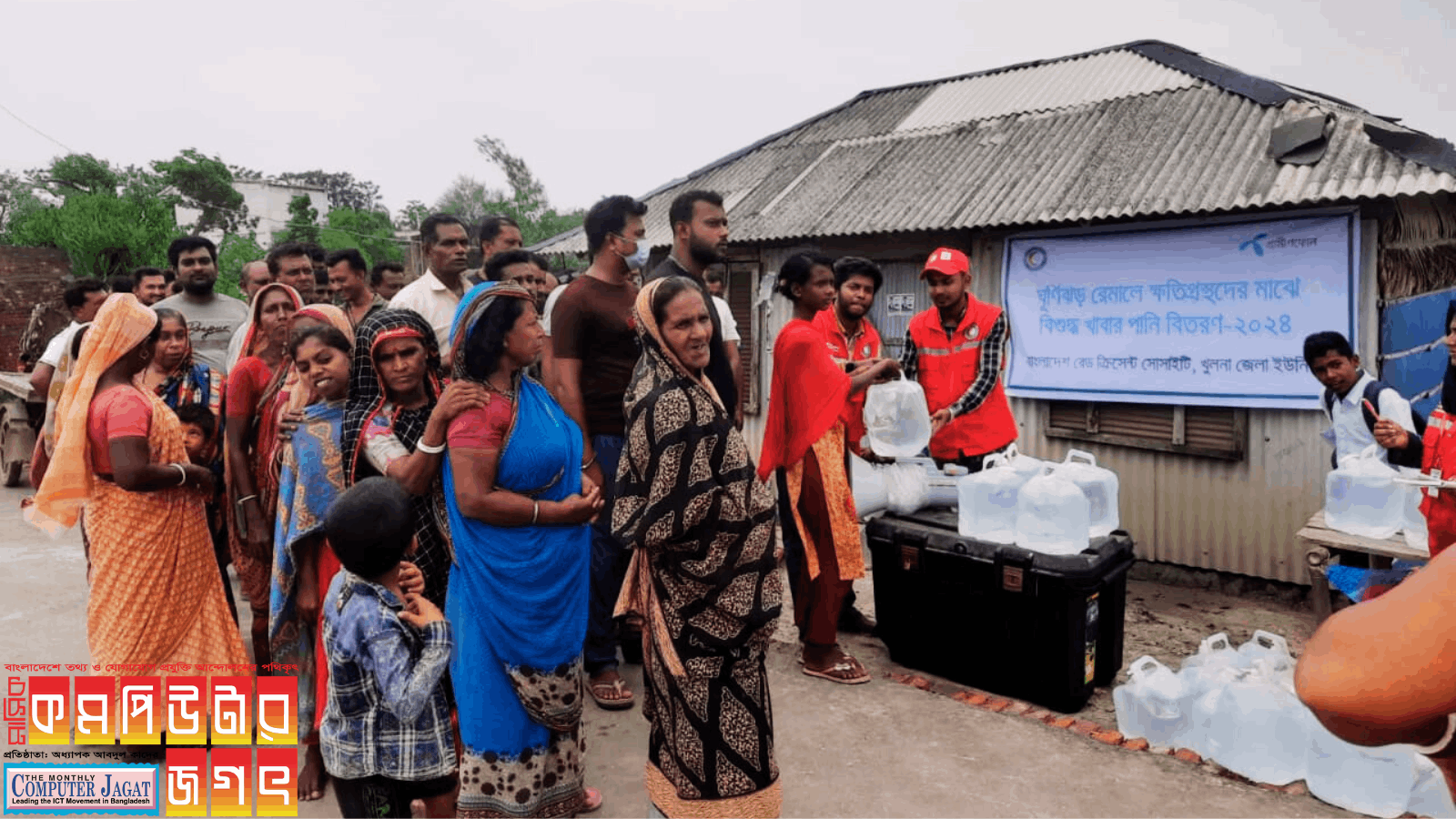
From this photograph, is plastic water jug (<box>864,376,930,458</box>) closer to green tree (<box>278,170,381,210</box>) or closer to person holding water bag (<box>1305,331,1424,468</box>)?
person holding water bag (<box>1305,331,1424,468</box>)

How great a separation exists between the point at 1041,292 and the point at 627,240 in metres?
3.81

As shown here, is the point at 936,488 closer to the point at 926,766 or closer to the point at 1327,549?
the point at 926,766

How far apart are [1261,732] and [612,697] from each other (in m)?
2.63

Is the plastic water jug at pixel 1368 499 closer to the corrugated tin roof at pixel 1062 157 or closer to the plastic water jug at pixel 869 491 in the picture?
the corrugated tin roof at pixel 1062 157

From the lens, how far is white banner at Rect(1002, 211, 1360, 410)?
5.50 m

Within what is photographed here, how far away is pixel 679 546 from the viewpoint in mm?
2543

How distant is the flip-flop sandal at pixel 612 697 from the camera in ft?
13.3

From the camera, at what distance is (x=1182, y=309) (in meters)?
6.00

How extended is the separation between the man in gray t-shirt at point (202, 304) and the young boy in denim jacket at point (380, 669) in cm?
369

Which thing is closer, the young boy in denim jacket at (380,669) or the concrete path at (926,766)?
the young boy in denim jacket at (380,669)

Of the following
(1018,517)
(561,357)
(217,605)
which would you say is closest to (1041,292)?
(1018,517)

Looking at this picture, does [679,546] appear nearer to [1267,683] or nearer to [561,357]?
[561,357]

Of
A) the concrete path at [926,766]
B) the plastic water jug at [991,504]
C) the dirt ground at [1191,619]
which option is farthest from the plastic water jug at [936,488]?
the dirt ground at [1191,619]

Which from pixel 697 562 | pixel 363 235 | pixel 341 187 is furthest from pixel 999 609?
pixel 341 187
